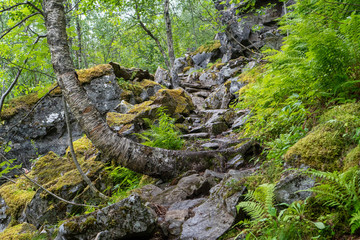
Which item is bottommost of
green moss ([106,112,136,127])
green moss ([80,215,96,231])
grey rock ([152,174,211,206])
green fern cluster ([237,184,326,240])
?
grey rock ([152,174,211,206])

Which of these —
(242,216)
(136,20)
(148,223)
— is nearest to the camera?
(242,216)

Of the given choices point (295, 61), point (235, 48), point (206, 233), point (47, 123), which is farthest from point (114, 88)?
point (235, 48)

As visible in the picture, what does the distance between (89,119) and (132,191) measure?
162 cm

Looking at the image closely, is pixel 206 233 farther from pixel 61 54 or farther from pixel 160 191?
pixel 61 54

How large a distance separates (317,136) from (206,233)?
5.19 ft

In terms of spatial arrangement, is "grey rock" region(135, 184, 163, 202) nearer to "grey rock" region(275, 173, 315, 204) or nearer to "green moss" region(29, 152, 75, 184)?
"grey rock" region(275, 173, 315, 204)

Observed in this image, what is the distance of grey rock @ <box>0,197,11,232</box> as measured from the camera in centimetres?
552

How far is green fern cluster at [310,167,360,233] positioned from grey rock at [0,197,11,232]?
6.86 m

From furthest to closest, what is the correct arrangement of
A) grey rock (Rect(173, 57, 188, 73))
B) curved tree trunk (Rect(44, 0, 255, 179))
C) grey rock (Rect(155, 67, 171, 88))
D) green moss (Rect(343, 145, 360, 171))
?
grey rock (Rect(173, 57, 188, 73)) → grey rock (Rect(155, 67, 171, 88)) → curved tree trunk (Rect(44, 0, 255, 179)) → green moss (Rect(343, 145, 360, 171))

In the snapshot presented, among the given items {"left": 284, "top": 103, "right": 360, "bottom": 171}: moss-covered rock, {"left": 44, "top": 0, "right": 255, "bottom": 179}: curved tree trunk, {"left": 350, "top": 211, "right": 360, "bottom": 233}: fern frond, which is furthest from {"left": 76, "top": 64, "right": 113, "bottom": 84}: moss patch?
{"left": 350, "top": 211, "right": 360, "bottom": 233}: fern frond

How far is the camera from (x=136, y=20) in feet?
55.7

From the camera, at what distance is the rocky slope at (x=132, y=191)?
2.57 m

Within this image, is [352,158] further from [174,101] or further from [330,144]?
[174,101]

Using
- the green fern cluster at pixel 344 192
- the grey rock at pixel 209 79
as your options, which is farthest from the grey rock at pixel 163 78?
the green fern cluster at pixel 344 192
